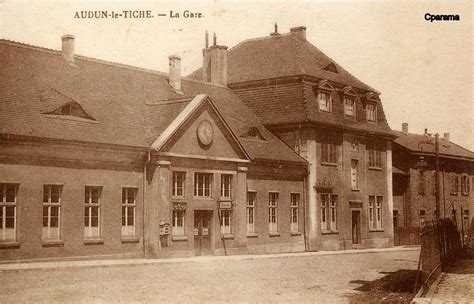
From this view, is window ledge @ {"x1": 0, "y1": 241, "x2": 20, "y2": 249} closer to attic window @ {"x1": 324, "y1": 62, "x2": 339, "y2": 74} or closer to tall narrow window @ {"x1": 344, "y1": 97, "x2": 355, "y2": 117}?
tall narrow window @ {"x1": 344, "y1": 97, "x2": 355, "y2": 117}

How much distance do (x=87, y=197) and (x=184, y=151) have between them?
15.7 ft

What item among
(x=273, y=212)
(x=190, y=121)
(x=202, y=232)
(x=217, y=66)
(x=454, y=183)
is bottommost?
(x=202, y=232)

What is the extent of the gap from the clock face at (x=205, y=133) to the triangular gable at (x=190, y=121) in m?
0.37

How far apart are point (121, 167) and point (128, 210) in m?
1.78

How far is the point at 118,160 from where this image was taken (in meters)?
26.0

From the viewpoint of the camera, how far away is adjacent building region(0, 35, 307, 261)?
23375 mm

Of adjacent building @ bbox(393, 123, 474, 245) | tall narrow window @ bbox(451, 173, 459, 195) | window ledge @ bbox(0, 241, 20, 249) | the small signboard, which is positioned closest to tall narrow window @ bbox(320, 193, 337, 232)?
the small signboard

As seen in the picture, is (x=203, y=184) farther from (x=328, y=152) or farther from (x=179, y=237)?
(x=328, y=152)

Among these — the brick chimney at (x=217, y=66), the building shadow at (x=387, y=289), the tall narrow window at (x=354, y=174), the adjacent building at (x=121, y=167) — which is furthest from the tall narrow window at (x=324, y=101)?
the building shadow at (x=387, y=289)

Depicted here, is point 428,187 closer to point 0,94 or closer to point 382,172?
point 382,172

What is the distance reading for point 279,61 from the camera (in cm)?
3859

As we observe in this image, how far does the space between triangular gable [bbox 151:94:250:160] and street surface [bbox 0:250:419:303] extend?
5.24 m

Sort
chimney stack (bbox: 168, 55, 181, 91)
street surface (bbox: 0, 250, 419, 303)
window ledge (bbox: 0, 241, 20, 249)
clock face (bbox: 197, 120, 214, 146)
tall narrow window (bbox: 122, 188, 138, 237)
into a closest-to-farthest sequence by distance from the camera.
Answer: street surface (bbox: 0, 250, 419, 303) → window ledge (bbox: 0, 241, 20, 249) → tall narrow window (bbox: 122, 188, 138, 237) → clock face (bbox: 197, 120, 214, 146) → chimney stack (bbox: 168, 55, 181, 91)

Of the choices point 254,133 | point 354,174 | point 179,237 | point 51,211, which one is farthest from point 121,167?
point 354,174
